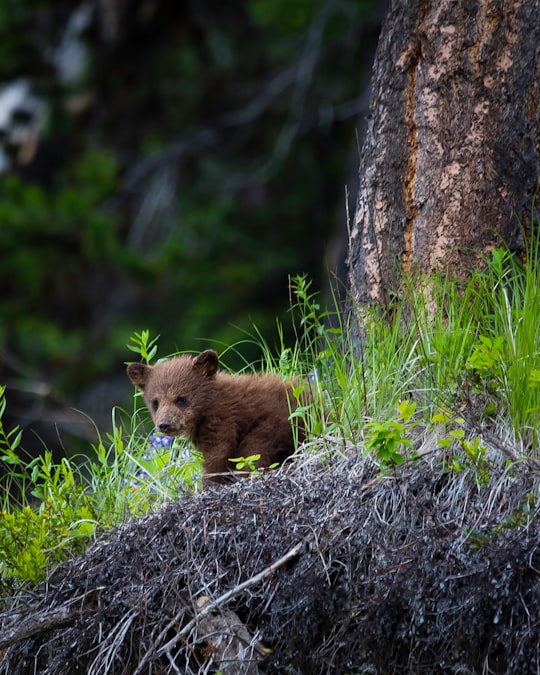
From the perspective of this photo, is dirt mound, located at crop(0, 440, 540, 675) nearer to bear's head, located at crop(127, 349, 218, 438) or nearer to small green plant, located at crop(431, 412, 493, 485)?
small green plant, located at crop(431, 412, 493, 485)

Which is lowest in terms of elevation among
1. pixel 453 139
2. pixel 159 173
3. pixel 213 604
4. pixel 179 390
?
pixel 159 173

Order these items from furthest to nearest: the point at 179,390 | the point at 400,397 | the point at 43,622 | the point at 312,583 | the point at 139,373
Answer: the point at 139,373 → the point at 179,390 → the point at 400,397 → the point at 43,622 → the point at 312,583

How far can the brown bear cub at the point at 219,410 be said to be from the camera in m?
4.67

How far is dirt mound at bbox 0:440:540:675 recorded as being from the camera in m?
3.39

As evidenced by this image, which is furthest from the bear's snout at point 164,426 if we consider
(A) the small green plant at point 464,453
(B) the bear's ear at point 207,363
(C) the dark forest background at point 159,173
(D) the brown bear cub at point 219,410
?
(C) the dark forest background at point 159,173

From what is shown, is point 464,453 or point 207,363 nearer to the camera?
point 464,453

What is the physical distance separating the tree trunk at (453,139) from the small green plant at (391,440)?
875 mm

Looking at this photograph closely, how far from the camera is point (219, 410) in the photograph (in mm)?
4832

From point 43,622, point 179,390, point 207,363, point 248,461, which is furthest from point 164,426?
point 43,622

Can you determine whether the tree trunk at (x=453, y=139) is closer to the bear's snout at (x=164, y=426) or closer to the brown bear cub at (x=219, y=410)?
the brown bear cub at (x=219, y=410)

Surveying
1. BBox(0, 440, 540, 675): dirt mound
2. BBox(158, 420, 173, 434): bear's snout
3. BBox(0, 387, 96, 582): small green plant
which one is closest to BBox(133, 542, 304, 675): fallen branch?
BBox(0, 440, 540, 675): dirt mound

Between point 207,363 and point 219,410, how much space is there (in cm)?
24

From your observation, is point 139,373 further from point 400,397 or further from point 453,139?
point 453,139

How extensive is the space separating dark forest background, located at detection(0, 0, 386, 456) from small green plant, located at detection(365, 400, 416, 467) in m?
6.67
